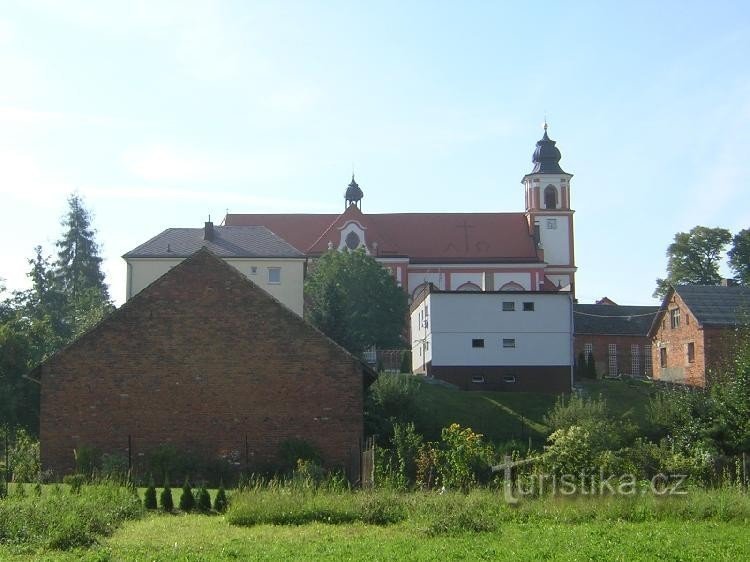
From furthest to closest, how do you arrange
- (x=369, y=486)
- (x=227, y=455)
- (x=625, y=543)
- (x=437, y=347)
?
(x=437, y=347)
(x=227, y=455)
(x=369, y=486)
(x=625, y=543)

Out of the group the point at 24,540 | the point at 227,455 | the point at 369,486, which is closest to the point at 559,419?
the point at 227,455

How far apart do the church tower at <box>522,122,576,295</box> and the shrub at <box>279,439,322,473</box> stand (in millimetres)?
62715

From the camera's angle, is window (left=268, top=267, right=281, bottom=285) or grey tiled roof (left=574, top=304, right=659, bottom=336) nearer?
window (left=268, top=267, right=281, bottom=285)

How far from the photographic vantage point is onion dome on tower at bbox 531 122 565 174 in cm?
9669

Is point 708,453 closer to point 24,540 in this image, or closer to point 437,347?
point 24,540

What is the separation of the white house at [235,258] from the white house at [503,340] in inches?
552

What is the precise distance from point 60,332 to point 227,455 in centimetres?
4762

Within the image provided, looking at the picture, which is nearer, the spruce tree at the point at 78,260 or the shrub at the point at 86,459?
the shrub at the point at 86,459

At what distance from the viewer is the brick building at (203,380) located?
32625mm

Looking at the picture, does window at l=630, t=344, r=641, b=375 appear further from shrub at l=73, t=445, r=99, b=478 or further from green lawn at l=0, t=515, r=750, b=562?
green lawn at l=0, t=515, r=750, b=562

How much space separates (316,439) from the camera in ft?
107

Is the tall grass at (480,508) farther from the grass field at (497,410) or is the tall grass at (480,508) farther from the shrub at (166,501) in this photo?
the grass field at (497,410)

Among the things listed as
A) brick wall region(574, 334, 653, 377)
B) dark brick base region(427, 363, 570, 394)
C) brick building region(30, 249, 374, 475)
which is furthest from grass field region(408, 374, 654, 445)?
brick wall region(574, 334, 653, 377)

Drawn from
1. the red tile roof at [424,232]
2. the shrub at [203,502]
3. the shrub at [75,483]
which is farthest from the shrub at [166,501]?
the red tile roof at [424,232]
